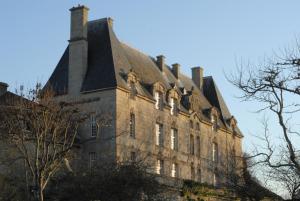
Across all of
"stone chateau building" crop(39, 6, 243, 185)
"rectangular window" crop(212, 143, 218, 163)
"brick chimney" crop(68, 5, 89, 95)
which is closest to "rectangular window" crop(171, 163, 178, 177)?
"stone chateau building" crop(39, 6, 243, 185)

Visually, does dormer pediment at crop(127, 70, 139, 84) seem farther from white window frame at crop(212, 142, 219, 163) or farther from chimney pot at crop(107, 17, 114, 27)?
white window frame at crop(212, 142, 219, 163)

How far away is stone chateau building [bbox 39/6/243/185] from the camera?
43688mm

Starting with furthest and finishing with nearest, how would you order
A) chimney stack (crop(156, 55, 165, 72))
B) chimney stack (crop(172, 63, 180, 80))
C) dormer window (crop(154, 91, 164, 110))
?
chimney stack (crop(172, 63, 180, 80))
chimney stack (crop(156, 55, 165, 72))
dormer window (crop(154, 91, 164, 110))

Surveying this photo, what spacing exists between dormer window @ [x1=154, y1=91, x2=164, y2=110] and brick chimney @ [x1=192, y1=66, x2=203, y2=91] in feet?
46.7

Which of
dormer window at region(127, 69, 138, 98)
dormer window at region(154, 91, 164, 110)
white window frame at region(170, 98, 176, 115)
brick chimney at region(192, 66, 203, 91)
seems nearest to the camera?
dormer window at region(127, 69, 138, 98)

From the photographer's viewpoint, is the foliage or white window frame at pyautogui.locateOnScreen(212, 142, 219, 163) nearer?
the foliage

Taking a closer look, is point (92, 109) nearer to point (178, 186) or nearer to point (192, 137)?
point (178, 186)

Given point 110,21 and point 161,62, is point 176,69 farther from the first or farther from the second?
point 110,21

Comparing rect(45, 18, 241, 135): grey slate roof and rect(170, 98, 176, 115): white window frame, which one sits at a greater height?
rect(45, 18, 241, 135): grey slate roof

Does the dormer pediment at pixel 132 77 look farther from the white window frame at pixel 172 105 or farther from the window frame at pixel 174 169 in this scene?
the window frame at pixel 174 169

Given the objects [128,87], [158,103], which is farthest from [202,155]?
[128,87]

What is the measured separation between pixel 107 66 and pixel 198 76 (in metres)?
20.7

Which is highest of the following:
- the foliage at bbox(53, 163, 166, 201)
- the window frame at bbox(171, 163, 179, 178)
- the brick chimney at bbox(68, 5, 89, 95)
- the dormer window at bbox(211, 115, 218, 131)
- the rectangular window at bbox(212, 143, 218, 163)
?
the brick chimney at bbox(68, 5, 89, 95)

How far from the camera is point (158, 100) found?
4975 centimetres
